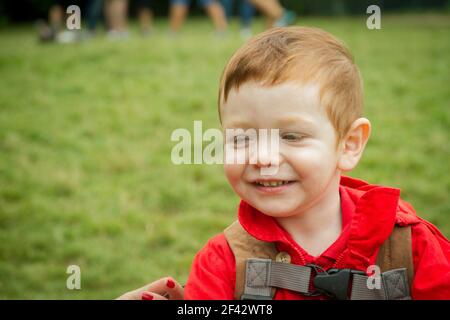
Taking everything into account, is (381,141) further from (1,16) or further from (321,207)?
(1,16)

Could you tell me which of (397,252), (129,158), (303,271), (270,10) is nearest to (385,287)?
(397,252)

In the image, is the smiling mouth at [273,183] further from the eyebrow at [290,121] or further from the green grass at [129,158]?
the green grass at [129,158]

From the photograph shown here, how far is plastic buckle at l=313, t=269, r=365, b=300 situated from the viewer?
5.27ft

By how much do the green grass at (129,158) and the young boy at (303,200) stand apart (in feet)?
5.23

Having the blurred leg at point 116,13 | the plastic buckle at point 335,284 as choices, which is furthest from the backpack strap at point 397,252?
the blurred leg at point 116,13

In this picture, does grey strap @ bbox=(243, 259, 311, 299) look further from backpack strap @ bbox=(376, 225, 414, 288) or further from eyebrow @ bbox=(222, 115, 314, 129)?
eyebrow @ bbox=(222, 115, 314, 129)

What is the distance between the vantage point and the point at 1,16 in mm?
18609

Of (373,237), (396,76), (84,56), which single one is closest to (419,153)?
(396,76)

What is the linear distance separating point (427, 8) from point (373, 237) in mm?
16148

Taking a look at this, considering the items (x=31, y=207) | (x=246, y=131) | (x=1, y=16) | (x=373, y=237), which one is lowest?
(x=31, y=207)

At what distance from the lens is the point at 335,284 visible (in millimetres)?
1609

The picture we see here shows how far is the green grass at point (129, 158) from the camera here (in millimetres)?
3459

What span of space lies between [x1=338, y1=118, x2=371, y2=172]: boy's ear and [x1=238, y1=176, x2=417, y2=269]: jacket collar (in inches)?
4.4

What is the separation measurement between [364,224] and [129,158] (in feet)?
10.8
